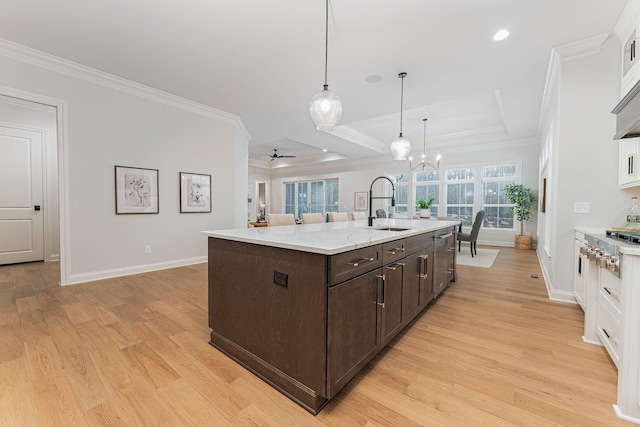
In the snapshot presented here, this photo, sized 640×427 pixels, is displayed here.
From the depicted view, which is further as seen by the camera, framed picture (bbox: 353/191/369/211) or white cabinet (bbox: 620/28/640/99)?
framed picture (bbox: 353/191/369/211)

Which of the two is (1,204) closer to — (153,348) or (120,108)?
(120,108)

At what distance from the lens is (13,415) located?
1.31m

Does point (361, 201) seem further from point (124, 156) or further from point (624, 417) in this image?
point (624, 417)

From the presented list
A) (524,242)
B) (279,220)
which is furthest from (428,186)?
(279,220)

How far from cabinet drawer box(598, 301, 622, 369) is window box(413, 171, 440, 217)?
20.6 feet

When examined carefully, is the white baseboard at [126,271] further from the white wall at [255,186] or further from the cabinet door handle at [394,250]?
the white wall at [255,186]

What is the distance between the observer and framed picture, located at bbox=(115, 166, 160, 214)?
3.84m

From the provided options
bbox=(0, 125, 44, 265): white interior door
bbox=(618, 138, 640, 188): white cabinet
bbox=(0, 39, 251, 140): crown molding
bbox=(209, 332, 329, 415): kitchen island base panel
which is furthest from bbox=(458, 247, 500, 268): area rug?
bbox=(0, 125, 44, 265): white interior door

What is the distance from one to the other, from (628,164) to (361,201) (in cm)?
707

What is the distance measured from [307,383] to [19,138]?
633 centimetres

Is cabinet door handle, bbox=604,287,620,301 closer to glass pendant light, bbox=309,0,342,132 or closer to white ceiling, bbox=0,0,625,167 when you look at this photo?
glass pendant light, bbox=309,0,342,132

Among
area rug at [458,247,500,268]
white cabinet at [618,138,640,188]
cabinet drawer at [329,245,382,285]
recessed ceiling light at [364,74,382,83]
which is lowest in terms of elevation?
area rug at [458,247,500,268]

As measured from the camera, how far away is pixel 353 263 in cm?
149

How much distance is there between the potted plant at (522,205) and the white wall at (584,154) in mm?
3950
